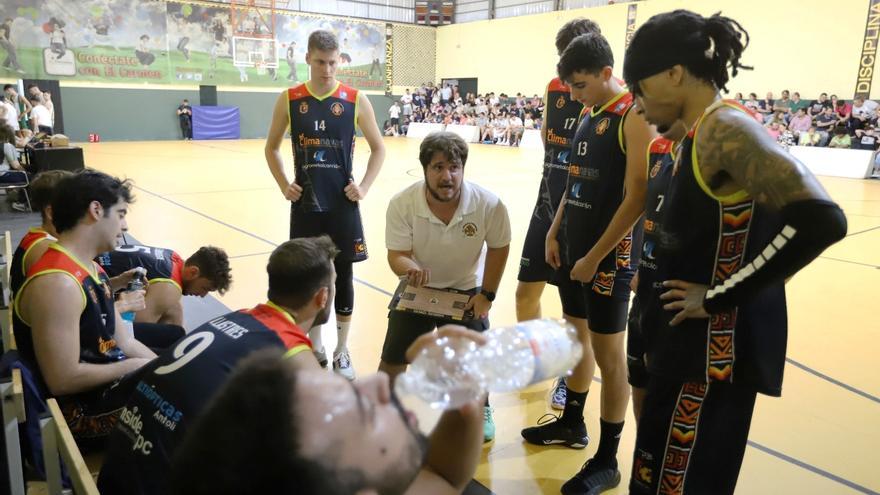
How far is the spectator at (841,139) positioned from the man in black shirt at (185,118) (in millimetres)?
20351

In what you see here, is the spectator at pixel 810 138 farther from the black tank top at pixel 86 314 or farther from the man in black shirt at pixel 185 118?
the man in black shirt at pixel 185 118

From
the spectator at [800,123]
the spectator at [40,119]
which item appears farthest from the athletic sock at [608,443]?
the spectator at [800,123]

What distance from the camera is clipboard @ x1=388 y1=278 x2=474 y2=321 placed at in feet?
9.40

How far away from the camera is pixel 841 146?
1480cm

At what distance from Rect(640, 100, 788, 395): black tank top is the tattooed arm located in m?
0.04

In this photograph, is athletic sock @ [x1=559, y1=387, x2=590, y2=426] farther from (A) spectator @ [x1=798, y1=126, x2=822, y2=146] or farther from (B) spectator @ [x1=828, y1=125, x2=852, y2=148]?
(A) spectator @ [x1=798, y1=126, x2=822, y2=146]

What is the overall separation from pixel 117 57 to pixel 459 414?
923 inches

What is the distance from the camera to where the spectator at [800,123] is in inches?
625

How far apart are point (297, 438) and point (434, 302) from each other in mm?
2070

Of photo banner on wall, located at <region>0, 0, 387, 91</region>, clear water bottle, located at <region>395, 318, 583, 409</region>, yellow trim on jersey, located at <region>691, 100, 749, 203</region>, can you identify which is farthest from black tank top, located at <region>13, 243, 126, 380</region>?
photo banner on wall, located at <region>0, 0, 387, 91</region>

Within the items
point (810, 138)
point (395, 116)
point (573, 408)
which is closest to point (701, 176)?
point (573, 408)

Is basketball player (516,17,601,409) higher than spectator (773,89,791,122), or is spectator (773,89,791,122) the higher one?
spectator (773,89,791,122)

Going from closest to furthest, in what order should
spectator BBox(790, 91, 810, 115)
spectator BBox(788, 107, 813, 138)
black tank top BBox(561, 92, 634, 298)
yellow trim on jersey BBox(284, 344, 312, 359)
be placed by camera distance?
yellow trim on jersey BBox(284, 344, 312, 359)
black tank top BBox(561, 92, 634, 298)
spectator BBox(788, 107, 813, 138)
spectator BBox(790, 91, 810, 115)

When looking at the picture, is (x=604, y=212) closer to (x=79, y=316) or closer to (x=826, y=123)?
(x=79, y=316)
